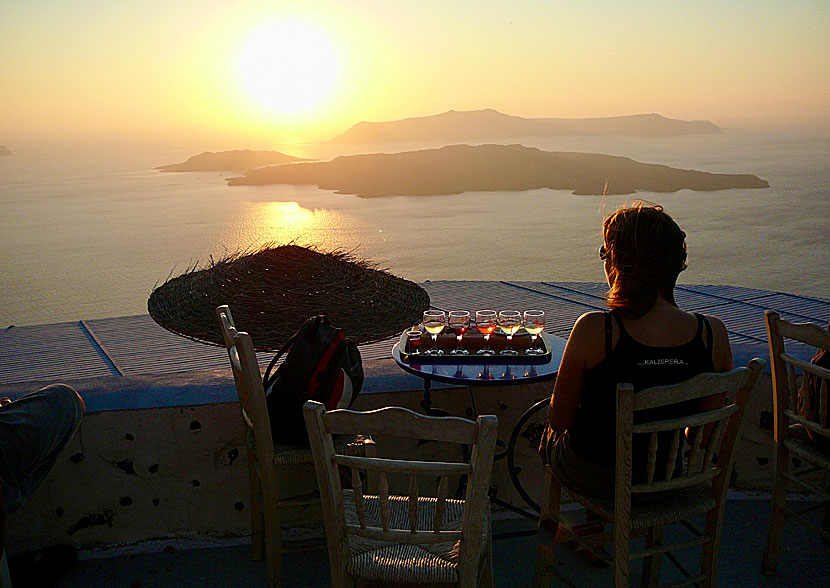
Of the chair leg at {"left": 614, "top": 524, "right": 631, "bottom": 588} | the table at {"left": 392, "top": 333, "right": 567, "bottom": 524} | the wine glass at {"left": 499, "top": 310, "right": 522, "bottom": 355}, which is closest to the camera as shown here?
the chair leg at {"left": 614, "top": 524, "right": 631, "bottom": 588}

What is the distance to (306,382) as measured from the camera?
2.34 meters

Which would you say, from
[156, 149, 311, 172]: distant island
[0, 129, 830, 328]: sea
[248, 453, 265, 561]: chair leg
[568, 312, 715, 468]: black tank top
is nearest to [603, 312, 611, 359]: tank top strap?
[568, 312, 715, 468]: black tank top

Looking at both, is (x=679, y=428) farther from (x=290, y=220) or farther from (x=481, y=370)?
(x=290, y=220)

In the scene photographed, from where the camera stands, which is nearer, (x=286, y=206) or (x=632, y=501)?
(x=632, y=501)

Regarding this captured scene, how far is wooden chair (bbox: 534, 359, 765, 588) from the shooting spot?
5.58ft

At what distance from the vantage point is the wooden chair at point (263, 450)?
2127mm

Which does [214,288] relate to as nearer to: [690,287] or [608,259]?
[608,259]

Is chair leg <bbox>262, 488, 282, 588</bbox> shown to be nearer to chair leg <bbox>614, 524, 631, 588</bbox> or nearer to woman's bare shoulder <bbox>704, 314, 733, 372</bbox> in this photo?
chair leg <bbox>614, 524, 631, 588</bbox>

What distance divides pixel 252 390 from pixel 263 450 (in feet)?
0.77

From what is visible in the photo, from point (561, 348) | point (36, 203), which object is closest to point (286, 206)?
point (36, 203)

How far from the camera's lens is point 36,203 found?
3666 cm

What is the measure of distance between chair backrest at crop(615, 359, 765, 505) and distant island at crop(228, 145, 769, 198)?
89.1 feet

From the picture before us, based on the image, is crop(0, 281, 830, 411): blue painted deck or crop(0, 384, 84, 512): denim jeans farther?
crop(0, 281, 830, 411): blue painted deck

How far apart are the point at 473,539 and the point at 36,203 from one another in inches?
1620
